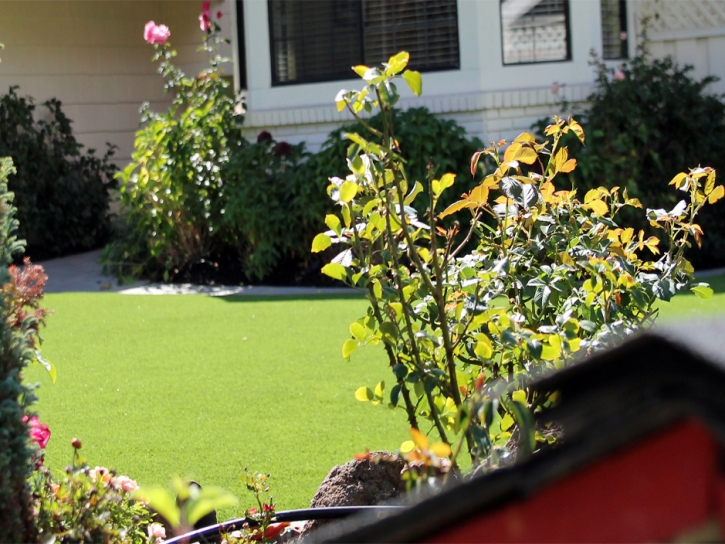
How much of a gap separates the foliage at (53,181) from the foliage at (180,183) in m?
1.77

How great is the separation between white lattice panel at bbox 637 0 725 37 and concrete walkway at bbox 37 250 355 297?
529cm

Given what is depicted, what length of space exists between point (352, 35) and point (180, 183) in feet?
9.33

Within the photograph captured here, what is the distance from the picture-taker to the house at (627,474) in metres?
0.71

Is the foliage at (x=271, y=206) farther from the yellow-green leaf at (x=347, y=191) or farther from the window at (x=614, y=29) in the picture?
the yellow-green leaf at (x=347, y=191)

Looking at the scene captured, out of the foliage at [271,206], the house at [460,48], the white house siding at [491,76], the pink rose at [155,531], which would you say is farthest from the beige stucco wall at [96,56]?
the pink rose at [155,531]

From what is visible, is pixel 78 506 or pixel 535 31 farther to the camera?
pixel 535 31

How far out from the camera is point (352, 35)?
35.2ft

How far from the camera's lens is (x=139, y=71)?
14.1 m

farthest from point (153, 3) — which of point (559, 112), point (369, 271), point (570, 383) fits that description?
point (570, 383)

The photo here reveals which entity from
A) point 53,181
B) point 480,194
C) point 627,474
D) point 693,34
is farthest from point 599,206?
point 53,181

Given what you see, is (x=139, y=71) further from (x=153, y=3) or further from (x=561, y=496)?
(x=561, y=496)

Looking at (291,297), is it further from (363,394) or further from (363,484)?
(363,394)

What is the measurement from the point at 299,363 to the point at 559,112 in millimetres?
5540

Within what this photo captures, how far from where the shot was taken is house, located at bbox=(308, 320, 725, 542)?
71 centimetres
